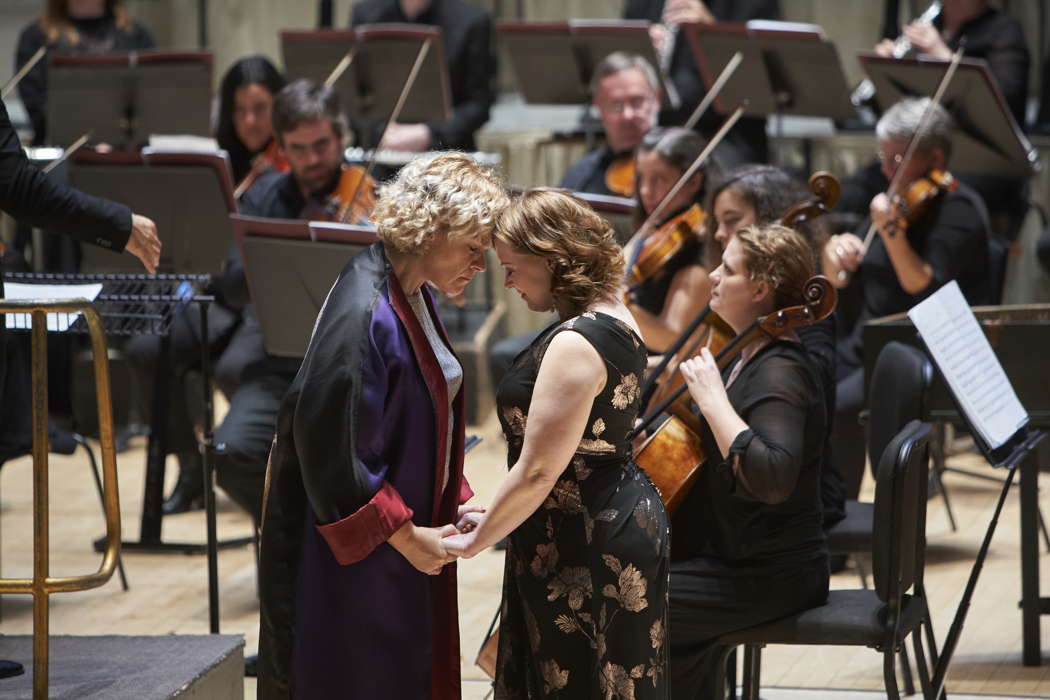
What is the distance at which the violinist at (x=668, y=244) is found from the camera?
3.71m

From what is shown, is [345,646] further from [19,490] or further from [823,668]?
[19,490]

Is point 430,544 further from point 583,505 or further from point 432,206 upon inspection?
point 432,206

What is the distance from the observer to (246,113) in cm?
492

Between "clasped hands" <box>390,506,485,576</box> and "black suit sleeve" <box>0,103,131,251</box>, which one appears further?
"black suit sleeve" <box>0,103,131,251</box>

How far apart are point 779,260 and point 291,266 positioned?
1288mm

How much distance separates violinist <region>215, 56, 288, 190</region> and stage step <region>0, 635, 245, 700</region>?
237cm

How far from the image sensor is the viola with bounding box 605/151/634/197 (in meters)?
4.65

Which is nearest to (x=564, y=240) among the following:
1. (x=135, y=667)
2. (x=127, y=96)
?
(x=135, y=667)

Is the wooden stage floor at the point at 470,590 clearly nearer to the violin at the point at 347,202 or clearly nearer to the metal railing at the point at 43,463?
the violin at the point at 347,202

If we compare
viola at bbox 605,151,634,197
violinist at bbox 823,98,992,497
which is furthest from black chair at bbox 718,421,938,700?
viola at bbox 605,151,634,197

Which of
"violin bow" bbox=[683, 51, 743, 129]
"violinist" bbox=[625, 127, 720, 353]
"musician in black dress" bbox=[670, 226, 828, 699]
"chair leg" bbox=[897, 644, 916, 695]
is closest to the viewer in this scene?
"musician in black dress" bbox=[670, 226, 828, 699]

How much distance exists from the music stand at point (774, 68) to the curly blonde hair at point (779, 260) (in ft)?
8.72

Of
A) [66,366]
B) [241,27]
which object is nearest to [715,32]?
[66,366]

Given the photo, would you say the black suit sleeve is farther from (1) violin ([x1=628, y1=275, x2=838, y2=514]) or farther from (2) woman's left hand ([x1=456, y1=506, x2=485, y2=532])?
(1) violin ([x1=628, y1=275, x2=838, y2=514])
